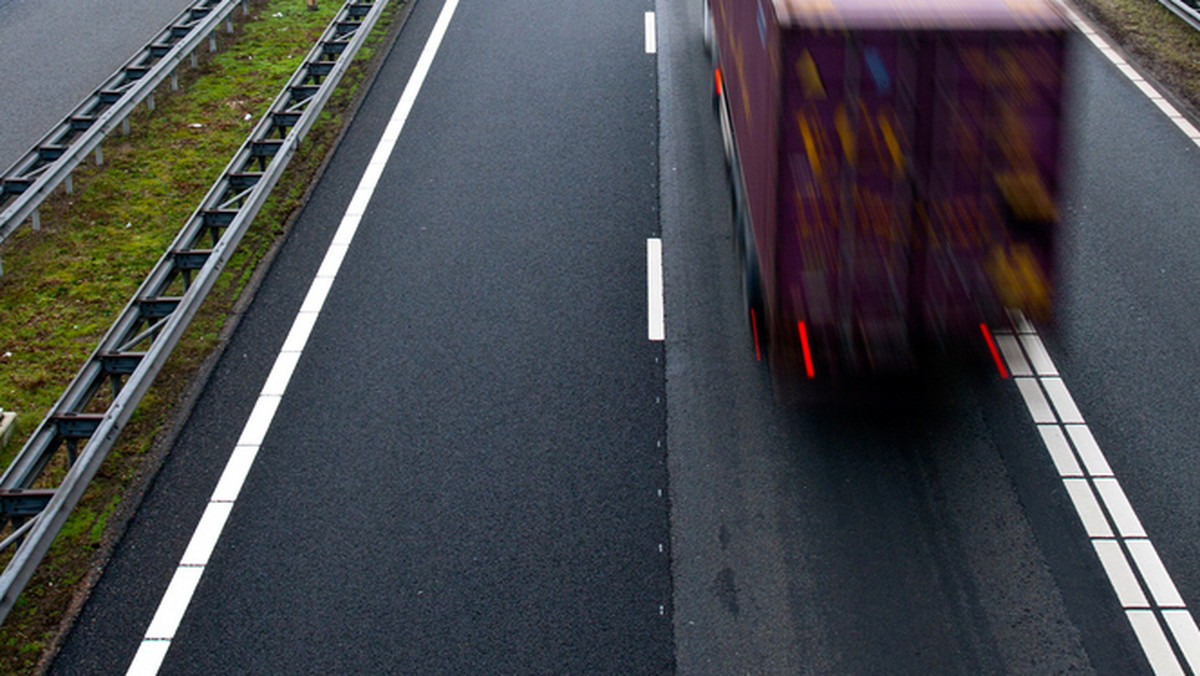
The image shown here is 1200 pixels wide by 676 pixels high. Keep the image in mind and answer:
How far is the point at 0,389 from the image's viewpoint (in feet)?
27.1

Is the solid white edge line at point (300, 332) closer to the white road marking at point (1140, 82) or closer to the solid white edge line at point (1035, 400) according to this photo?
the solid white edge line at point (1035, 400)

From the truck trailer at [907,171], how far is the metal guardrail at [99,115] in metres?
7.55

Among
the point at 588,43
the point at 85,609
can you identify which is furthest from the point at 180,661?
the point at 588,43

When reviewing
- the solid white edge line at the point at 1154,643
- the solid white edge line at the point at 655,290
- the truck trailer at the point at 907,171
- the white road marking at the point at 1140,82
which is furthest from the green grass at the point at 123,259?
the white road marking at the point at 1140,82

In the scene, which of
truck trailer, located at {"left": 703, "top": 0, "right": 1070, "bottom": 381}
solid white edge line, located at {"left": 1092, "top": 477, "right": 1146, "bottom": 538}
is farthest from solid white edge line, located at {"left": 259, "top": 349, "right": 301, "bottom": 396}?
solid white edge line, located at {"left": 1092, "top": 477, "right": 1146, "bottom": 538}

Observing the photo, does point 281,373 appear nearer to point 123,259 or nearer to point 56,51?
point 123,259

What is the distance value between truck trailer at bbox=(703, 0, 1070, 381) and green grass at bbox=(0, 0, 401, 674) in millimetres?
5134

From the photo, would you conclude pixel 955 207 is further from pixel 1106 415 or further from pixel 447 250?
pixel 447 250

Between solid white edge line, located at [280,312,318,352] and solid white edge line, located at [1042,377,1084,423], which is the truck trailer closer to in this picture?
solid white edge line, located at [1042,377,1084,423]

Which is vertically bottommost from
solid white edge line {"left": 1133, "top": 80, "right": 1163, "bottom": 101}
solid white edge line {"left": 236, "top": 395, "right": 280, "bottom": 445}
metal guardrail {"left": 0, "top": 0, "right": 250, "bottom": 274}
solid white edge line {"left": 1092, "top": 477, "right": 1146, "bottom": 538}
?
solid white edge line {"left": 1092, "top": 477, "right": 1146, "bottom": 538}

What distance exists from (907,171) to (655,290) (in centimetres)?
328

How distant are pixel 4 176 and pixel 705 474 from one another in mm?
8087

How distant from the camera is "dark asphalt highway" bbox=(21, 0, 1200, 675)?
6.15 metres

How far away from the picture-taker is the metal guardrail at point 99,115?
10.0 metres
